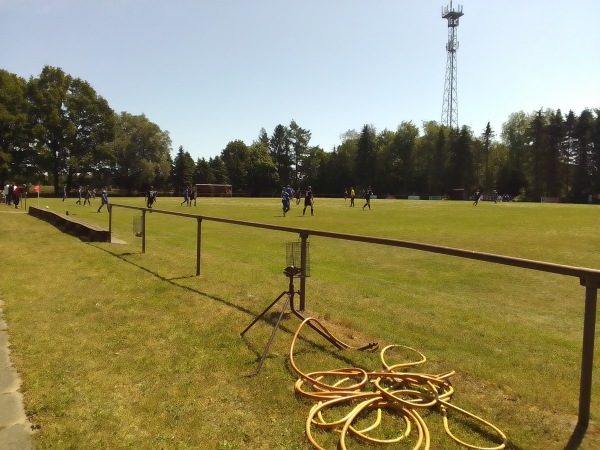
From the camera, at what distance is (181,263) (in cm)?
1051

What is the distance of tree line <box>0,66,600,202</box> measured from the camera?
228 ft

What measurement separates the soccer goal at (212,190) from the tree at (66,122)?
54.2 ft

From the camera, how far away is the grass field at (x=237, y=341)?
3.46 m

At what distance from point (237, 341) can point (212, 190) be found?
81783 mm

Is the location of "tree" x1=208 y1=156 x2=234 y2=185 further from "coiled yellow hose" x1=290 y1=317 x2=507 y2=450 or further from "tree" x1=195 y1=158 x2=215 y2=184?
"coiled yellow hose" x1=290 y1=317 x2=507 y2=450

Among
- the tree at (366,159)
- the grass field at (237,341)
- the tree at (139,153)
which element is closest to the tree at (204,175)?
the tree at (139,153)

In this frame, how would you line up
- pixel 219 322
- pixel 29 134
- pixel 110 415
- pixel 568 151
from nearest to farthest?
pixel 110 415 < pixel 219 322 < pixel 29 134 < pixel 568 151

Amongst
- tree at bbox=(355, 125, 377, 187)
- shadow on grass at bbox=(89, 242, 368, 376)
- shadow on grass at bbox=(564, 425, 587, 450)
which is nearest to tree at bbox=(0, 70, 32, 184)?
tree at bbox=(355, 125, 377, 187)

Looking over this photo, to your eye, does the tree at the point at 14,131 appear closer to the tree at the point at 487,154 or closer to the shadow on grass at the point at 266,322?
the shadow on grass at the point at 266,322

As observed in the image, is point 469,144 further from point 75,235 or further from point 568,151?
point 75,235

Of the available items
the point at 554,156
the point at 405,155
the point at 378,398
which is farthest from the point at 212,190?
the point at 378,398

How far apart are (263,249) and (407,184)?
90.3 meters

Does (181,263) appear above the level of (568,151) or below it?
below

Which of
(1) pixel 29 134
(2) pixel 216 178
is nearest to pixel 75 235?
(1) pixel 29 134
